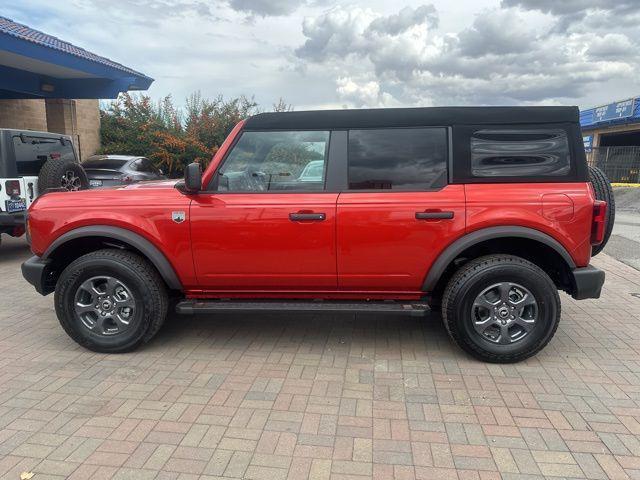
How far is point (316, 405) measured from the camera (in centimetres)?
314

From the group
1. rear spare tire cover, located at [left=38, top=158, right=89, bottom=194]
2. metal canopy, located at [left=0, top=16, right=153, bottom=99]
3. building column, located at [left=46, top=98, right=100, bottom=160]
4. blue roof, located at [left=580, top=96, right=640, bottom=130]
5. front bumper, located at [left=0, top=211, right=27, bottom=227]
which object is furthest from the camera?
blue roof, located at [left=580, top=96, right=640, bottom=130]

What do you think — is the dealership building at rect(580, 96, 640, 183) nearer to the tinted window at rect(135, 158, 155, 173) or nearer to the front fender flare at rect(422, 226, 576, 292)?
the tinted window at rect(135, 158, 155, 173)

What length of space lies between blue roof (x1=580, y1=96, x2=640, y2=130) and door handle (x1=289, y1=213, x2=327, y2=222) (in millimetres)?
29337

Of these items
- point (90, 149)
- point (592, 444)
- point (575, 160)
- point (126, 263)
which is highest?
point (90, 149)

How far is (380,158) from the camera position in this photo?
12.3 ft

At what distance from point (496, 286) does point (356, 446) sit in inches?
64.9

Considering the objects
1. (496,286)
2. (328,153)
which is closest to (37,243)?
(328,153)

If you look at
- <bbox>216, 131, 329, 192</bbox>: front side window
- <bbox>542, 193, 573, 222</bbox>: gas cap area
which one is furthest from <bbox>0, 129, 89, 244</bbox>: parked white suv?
<bbox>542, 193, 573, 222</bbox>: gas cap area

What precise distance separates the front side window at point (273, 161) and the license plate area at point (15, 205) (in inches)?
178

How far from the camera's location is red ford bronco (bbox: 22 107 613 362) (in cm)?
358

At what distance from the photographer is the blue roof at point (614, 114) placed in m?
26.8

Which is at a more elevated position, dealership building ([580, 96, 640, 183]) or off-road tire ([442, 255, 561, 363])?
dealership building ([580, 96, 640, 183])

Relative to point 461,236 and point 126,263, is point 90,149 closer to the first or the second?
point 126,263

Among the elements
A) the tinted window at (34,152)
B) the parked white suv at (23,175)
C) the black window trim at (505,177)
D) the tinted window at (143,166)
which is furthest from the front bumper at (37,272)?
the tinted window at (143,166)
